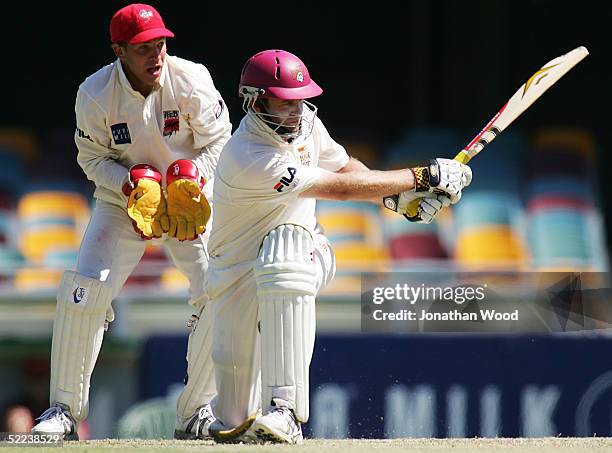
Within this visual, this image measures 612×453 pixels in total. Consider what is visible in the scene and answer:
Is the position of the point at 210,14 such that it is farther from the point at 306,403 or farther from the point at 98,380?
the point at 306,403

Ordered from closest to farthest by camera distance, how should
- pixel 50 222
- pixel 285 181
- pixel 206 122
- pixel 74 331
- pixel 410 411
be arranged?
A: pixel 285 181, pixel 74 331, pixel 206 122, pixel 410 411, pixel 50 222

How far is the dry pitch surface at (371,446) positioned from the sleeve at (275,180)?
788 mm

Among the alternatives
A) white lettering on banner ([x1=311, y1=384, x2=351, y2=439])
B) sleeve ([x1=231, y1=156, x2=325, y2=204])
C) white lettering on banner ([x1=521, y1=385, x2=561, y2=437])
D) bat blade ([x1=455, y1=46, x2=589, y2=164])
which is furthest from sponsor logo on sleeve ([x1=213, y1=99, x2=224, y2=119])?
white lettering on banner ([x1=521, y1=385, x2=561, y2=437])

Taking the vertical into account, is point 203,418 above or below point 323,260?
below

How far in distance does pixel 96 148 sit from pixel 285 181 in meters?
0.93

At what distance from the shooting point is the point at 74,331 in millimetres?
4508

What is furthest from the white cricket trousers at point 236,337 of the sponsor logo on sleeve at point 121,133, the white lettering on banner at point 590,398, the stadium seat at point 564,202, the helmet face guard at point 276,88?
the stadium seat at point 564,202

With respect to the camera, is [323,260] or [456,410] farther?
[456,410]

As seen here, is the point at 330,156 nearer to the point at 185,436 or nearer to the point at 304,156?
the point at 304,156

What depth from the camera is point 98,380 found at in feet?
19.5

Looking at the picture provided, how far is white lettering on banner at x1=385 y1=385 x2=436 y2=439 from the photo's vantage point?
563cm

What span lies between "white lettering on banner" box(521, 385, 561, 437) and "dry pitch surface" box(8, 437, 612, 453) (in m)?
1.16

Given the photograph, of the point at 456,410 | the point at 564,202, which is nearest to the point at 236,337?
the point at 456,410

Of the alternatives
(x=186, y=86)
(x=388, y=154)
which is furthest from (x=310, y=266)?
(x=388, y=154)
